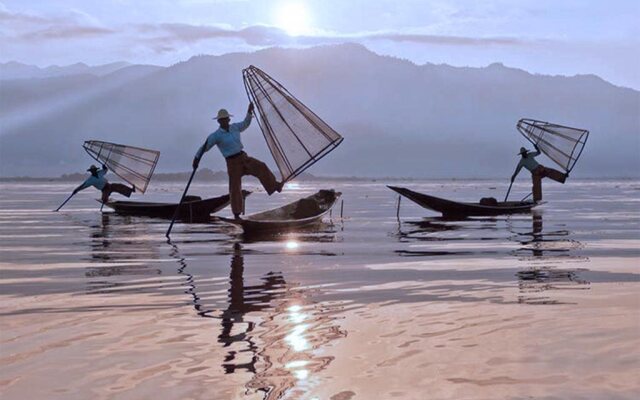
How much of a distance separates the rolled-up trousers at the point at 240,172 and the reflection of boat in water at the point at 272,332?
8752 millimetres

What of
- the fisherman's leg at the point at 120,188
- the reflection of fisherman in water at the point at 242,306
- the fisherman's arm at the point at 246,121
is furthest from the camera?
the fisherman's leg at the point at 120,188

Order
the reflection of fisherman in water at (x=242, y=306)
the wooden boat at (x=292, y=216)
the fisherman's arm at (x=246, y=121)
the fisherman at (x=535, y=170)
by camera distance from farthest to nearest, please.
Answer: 1. the fisherman at (x=535, y=170)
2. the wooden boat at (x=292, y=216)
3. the fisherman's arm at (x=246, y=121)
4. the reflection of fisherman in water at (x=242, y=306)

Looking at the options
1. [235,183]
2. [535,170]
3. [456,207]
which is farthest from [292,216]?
[535,170]

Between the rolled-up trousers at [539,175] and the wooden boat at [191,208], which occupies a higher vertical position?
the rolled-up trousers at [539,175]

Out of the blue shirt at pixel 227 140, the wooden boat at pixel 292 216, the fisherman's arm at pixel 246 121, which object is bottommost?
the wooden boat at pixel 292 216

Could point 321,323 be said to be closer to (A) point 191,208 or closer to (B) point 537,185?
(A) point 191,208

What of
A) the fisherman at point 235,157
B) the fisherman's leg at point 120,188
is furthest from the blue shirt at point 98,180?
the fisherman at point 235,157

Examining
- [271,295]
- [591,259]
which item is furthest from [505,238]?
[271,295]

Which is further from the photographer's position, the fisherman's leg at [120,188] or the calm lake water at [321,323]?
the fisherman's leg at [120,188]

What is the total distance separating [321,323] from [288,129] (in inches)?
529

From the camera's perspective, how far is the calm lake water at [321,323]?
20.0 feet

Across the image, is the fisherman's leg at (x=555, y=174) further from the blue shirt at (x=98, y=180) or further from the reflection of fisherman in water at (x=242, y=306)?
the reflection of fisherman in water at (x=242, y=306)

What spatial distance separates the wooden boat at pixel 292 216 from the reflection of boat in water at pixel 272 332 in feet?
27.4

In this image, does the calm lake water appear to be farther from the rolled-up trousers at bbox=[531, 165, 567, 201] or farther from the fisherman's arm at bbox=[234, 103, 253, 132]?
the rolled-up trousers at bbox=[531, 165, 567, 201]
